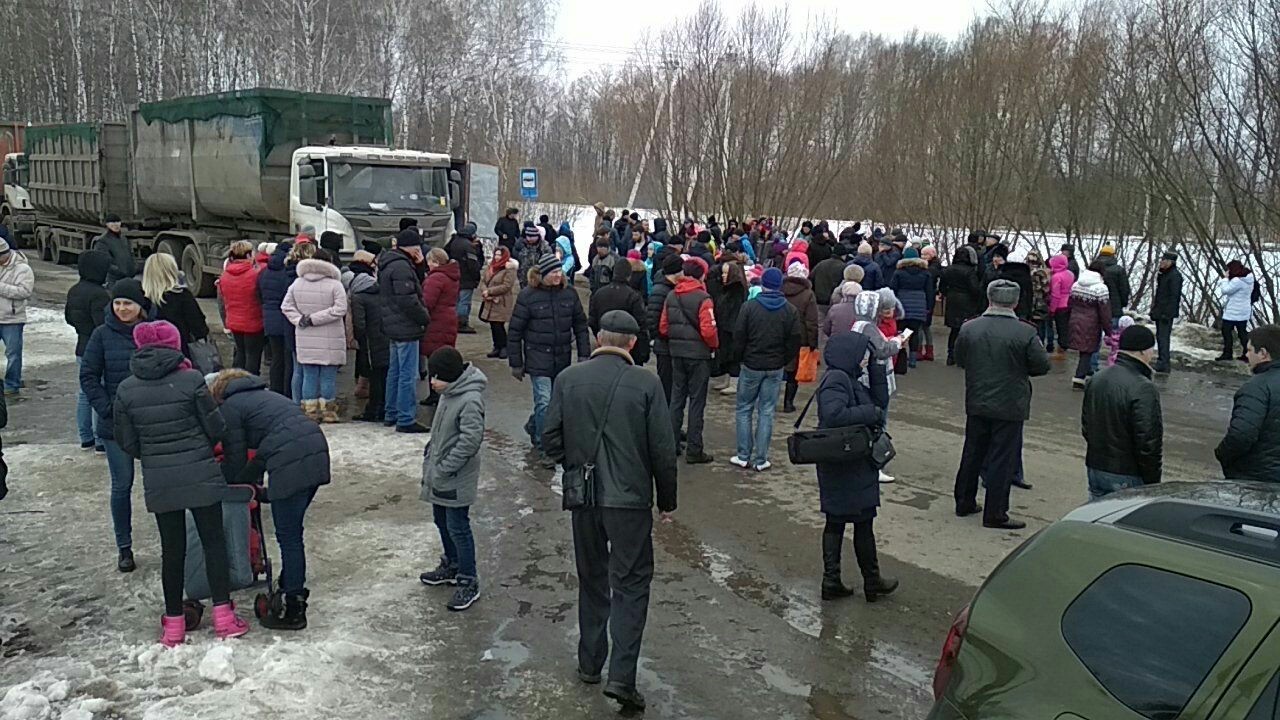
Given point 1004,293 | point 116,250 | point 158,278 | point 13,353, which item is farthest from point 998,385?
point 116,250

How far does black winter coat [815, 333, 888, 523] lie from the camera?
574cm

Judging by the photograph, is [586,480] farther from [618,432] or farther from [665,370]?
[665,370]

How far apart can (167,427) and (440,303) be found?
5.02m

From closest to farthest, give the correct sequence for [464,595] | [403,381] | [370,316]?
[464,595] < [403,381] < [370,316]

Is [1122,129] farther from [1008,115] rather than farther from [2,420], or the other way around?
[2,420]

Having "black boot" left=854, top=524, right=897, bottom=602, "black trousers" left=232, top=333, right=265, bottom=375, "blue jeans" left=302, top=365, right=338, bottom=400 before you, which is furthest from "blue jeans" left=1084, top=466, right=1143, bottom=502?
"black trousers" left=232, top=333, right=265, bottom=375

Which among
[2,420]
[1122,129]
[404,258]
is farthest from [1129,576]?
[1122,129]

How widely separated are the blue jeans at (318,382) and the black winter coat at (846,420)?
5507 millimetres

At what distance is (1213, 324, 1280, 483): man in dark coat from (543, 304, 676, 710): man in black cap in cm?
325

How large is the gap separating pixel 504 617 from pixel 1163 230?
17.5 meters

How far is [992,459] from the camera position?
7.30 m

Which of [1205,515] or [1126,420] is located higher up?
[1205,515]

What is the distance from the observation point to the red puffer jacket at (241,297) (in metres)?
9.94

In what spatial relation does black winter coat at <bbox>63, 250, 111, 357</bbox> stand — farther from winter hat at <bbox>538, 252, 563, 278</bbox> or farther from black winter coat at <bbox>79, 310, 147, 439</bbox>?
winter hat at <bbox>538, 252, 563, 278</bbox>
